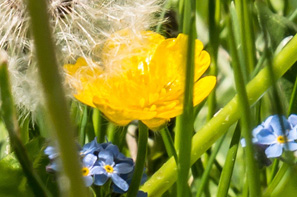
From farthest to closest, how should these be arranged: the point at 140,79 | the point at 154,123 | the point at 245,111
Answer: the point at 140,79 → the point at 154,123 → the point at 245,111

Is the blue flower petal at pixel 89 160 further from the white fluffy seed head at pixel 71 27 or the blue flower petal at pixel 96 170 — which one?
the white fluffy seed head at pixel 71 27

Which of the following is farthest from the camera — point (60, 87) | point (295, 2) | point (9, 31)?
point (295, 2)

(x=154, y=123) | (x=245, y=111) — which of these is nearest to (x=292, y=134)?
(x=154, y=123)

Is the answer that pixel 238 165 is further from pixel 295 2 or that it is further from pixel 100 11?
pixel 100 11

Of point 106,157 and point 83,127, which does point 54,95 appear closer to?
point 106,157

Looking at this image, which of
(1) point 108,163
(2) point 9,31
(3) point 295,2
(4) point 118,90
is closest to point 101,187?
(1) point 108,163

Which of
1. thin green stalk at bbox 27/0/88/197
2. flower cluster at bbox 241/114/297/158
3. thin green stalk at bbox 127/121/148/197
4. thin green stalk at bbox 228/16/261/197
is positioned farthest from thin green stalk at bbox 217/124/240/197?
thin green stalk at bbox 27/0/88/197
